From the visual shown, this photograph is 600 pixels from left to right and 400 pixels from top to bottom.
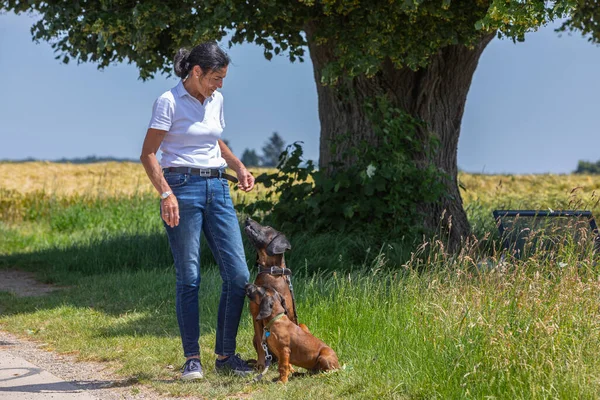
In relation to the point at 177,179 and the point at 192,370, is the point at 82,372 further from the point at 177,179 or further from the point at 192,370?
the point at 177,179

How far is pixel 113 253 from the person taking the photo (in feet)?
43.2

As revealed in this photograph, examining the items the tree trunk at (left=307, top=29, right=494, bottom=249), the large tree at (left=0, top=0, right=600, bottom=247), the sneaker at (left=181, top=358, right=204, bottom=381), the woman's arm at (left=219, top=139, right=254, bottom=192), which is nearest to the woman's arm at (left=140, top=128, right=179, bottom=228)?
the woman's arm at (left=219, top=139, right=254, bottom=192)

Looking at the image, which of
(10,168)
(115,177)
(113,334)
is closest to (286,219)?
(113,334)

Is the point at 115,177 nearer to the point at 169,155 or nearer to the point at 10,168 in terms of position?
the point at 10,168

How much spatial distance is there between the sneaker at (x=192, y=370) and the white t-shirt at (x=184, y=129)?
1.56 m

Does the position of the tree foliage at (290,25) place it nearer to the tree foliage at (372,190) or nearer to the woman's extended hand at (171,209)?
the tree foliage at (372,190)

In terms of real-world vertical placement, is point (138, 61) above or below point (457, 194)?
above

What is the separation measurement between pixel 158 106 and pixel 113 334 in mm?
3311

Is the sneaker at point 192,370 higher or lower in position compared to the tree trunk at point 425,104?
lower

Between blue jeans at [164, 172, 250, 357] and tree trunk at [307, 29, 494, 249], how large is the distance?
19.9ft

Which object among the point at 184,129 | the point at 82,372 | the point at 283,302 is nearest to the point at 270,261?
the point at 283,302

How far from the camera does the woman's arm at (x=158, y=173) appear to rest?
5678 millimetres

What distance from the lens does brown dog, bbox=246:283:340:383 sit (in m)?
5.86

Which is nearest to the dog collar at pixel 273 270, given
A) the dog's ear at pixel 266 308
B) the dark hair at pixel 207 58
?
the dog's ear at pixel 266 308
